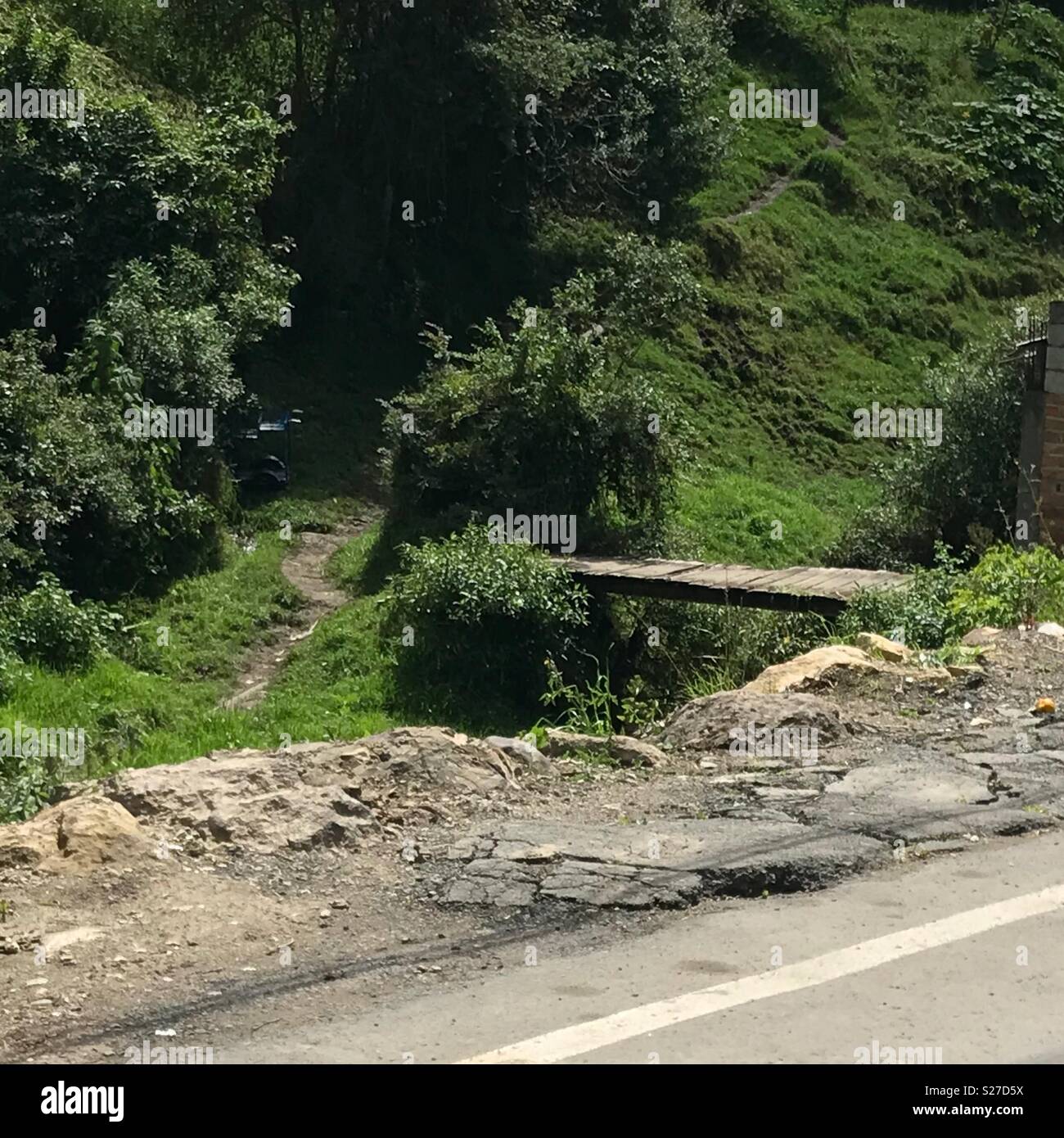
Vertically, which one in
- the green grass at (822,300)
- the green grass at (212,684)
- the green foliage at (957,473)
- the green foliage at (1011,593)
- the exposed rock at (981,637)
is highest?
the green grass at (822,300)

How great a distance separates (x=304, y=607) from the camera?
1980 centimetres

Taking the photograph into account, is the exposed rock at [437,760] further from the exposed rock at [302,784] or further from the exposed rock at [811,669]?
the exposed rock at [811,669]

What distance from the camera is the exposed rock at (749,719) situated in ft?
26.2

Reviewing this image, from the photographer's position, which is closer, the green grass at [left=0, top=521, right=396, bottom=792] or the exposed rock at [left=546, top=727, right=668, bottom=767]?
the exposed rock at [left=546, top=727, right=668, bottom=767]

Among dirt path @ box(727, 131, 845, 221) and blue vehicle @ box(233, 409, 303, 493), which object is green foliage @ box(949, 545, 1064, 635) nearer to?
blue vehicle @ box(233, 409, 303, 493)

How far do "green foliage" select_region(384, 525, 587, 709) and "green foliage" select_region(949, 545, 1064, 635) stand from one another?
5239mm

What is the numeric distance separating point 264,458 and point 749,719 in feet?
52.1

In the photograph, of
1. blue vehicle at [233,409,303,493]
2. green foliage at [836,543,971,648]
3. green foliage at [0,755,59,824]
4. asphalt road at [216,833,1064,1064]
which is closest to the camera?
asphalt road at [216,833,1064,1064]

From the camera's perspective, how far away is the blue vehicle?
2289 centimetres

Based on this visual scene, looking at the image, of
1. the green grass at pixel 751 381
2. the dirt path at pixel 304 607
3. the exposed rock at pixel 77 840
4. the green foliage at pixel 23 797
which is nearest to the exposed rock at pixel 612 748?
the green foliage at pixel 23 797

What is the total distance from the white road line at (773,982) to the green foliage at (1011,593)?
557cm

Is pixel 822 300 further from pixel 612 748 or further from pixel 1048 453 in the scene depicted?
pixel 612 748

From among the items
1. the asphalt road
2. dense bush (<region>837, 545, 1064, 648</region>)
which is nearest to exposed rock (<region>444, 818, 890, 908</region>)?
the asphalt road

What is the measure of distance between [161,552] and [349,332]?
834 centimetres
